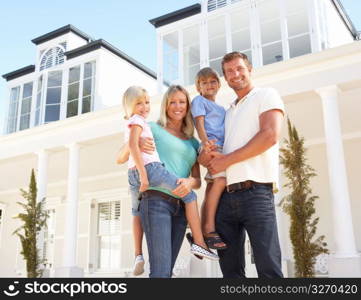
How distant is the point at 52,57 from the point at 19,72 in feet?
5.54

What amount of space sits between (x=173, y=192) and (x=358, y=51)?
6376 mm

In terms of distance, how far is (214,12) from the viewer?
42.8 ft

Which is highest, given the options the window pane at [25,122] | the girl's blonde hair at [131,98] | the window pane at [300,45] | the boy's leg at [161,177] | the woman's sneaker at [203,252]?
the window pane at [25,122]

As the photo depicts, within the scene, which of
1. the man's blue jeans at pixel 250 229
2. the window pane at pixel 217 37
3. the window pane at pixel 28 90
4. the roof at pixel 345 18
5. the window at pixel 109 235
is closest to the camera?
the man's blue jeans at pixel 250 229

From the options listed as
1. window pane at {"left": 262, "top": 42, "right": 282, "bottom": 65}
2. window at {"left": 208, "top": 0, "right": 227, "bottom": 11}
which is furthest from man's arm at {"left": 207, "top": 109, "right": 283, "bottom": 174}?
window at {"left": 208, "top": 0, "right": 227, "bottom": 11}

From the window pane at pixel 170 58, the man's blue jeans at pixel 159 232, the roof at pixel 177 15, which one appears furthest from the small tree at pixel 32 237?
the man's blue jeans at pixel 159 232

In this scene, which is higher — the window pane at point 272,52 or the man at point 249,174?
the window pane at point 272,52

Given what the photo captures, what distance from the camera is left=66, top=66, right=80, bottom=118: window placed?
637 inches

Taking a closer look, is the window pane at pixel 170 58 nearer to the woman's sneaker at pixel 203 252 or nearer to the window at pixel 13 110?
the window at pixel 13 110

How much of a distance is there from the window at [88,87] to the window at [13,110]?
3722mm

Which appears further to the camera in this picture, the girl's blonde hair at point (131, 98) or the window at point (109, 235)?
the window at point (109, 235)

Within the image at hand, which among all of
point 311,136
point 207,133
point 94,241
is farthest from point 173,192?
point 94,241

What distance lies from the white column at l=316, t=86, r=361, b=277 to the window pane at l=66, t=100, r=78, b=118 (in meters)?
10.6

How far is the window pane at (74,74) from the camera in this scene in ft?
54.1
